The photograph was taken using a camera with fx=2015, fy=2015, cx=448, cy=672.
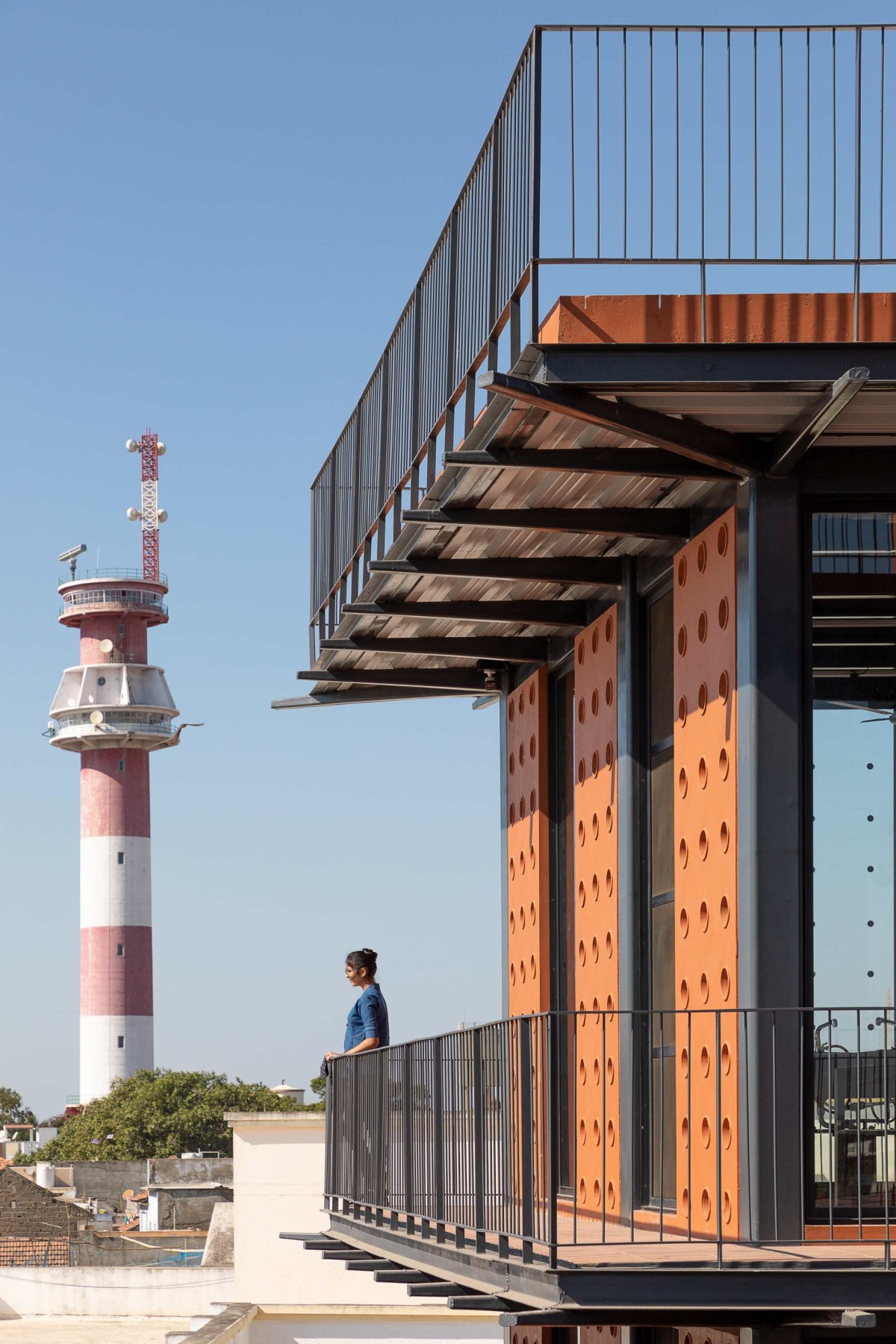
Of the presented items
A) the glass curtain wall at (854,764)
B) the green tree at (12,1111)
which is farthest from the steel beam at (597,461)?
the green tree at (12,1111)

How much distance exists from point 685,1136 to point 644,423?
11.3ft

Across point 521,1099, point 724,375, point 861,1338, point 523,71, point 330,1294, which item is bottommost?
point 330,1294

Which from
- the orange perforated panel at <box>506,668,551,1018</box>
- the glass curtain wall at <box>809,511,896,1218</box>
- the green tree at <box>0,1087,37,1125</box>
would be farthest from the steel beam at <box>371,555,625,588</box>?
the green tree at <box>0,1087,37,1125</box>

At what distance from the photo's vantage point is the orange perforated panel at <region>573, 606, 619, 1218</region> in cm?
1087

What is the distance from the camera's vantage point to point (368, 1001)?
11.9 metres

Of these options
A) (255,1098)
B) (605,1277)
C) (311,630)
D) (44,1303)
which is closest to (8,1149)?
(255,1098)

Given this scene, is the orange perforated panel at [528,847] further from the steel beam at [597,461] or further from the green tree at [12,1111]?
the green tree at [12,1111]

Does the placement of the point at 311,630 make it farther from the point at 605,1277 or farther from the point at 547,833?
the point at 605,1277

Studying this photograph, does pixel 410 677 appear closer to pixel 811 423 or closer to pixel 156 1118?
pixel 811 423

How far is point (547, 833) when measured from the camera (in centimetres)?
1296

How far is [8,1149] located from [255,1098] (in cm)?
1327

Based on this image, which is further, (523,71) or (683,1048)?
(683,1048)

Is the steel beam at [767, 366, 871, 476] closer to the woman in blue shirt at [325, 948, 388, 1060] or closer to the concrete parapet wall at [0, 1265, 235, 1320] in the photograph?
the woman in blue shirt at [325, 948, 388, 1060]

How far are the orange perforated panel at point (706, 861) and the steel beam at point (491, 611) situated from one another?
79.8 inches
